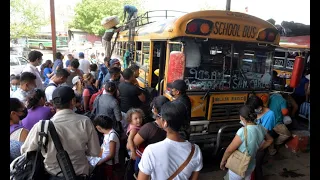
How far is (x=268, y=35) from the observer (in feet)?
13.7

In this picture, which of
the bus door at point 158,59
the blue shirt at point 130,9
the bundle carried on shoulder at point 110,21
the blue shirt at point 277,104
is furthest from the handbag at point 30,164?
the blue shirt at point 130,9

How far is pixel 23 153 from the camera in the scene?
73.5 inches

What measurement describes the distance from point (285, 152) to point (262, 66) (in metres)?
2.00

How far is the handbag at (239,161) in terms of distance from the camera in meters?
2.57

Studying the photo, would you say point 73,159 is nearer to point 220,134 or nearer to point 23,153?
point 23,153

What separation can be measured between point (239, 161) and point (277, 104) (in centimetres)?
213

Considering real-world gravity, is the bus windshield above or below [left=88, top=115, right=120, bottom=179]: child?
above

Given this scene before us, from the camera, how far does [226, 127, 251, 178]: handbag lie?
2572 mm

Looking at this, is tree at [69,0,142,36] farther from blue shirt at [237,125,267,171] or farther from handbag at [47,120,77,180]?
handbag at [47,120,77,180]

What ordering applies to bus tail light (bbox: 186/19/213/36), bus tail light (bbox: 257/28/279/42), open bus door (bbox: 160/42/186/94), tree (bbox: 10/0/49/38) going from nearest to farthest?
open bus door (bbox: 160/42/186/94) → bus tail light (bbox: 186/19/213/36) → bus tail light (bbox: 257/28/279/42) → tree (bbox: 10/0/49/38)

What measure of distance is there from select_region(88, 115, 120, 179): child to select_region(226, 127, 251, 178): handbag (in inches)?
52.4

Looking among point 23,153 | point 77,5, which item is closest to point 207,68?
point 23,153

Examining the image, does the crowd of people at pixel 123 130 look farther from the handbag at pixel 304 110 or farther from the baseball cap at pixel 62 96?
the handbag at pixel 304 110

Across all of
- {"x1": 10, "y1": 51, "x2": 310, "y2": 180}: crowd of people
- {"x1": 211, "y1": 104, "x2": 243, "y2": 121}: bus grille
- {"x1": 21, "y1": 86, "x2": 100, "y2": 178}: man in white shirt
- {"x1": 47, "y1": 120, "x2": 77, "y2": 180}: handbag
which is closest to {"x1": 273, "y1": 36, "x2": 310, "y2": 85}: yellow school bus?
{"x1": 10, "y1": 51, "x2": 310, "y2": 180}: crowd of people
